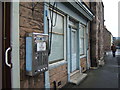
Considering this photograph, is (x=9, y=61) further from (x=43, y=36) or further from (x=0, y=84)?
(x=43, y=36)

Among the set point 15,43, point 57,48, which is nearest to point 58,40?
point 57,48

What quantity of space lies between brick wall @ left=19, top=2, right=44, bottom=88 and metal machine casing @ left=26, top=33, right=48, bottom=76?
10cm

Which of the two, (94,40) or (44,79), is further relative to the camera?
(94,40)

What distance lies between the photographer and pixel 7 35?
290 cm

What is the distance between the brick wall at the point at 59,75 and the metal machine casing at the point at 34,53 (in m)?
1.10

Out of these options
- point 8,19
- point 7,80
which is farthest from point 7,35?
point 7,80

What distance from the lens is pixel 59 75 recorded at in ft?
16.5

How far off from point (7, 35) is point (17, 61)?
1.69ft

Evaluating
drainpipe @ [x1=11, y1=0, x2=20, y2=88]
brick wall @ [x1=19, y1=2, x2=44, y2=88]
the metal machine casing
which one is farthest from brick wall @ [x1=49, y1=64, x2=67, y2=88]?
drainpipe @ [x1=11, y1=0, x2=20, y2=88]

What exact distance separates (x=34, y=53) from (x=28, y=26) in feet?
1.94

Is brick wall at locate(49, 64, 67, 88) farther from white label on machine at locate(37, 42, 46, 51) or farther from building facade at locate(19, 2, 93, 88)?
white label on machine at locate(37, 42, 46, 51)

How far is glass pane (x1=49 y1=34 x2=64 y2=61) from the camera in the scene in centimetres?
485

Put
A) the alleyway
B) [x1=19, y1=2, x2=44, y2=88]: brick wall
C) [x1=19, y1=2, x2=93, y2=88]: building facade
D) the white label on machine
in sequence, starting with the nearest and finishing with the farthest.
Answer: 1. [x1=19, y1=2, x2=44, y2=88]: brick wall
2. [x1=19, y1=2, x2=93, y2=88]: building facade
3. the white label on machine
4. the alleyway

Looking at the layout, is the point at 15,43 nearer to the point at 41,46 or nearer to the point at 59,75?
the point at 41,46
